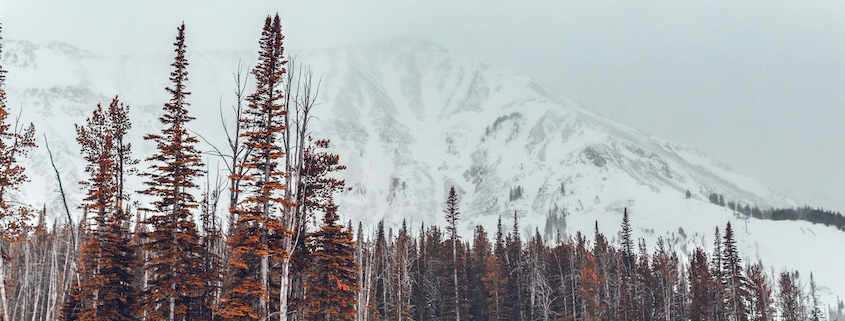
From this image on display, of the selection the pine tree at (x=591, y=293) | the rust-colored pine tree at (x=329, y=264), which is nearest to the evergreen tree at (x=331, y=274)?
the rust-colored pine tree at (x=329, y=264)

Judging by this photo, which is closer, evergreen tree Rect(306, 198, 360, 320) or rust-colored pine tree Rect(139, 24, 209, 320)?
rust-colored pine tree Rect(139, 24, 209, 320)

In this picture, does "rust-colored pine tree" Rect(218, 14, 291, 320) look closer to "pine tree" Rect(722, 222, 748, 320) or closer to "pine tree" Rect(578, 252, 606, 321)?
"pine tree" Rect(578, 252, 606, 321)

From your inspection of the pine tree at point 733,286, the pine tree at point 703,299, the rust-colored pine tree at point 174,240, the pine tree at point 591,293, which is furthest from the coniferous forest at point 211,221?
the pine tree at point 733,286

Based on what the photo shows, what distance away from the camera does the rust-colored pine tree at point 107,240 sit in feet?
93.2

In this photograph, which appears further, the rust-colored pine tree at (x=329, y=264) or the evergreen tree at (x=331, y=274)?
the evergreen tree at (x=331, y=274)

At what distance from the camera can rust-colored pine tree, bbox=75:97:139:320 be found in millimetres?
28422

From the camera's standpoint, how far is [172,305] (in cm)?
2647

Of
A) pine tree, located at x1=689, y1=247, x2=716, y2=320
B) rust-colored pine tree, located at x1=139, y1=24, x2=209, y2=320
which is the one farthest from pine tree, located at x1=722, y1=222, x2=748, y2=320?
rust-colored pine tree, located at x1=139, y1=24, x2=209, y2=320

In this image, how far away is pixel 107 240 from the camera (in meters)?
28.3

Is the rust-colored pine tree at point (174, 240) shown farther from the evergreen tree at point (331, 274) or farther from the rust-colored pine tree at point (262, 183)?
the evergreen tree at point (331, 274)

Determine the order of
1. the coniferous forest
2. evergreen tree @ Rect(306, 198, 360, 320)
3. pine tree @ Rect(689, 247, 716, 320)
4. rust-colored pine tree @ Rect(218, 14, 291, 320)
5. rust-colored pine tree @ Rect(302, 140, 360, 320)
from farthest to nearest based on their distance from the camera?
1. pine tree @ Rect(689, 247, 716, 320)
2. evergreen tree @ Rect(306, 198, 360, 320)
3. rust-colored pine tree @ Rect(302, 140, 360, 320)
4. rust-colored pine tree @ Rect(218, 14, 291, 320)
5. the coniferous forest

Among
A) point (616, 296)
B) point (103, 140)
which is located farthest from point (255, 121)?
point (616, 296)

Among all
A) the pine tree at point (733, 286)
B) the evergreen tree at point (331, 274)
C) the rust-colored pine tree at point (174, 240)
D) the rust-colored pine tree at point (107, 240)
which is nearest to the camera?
the rust-colored pine tree at point (174, 240)

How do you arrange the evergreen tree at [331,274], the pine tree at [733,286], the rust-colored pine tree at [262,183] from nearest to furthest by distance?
the rust-colored pine tree at [262,183], the evergreen tree at [331,274], the pine tree at [733,286]
